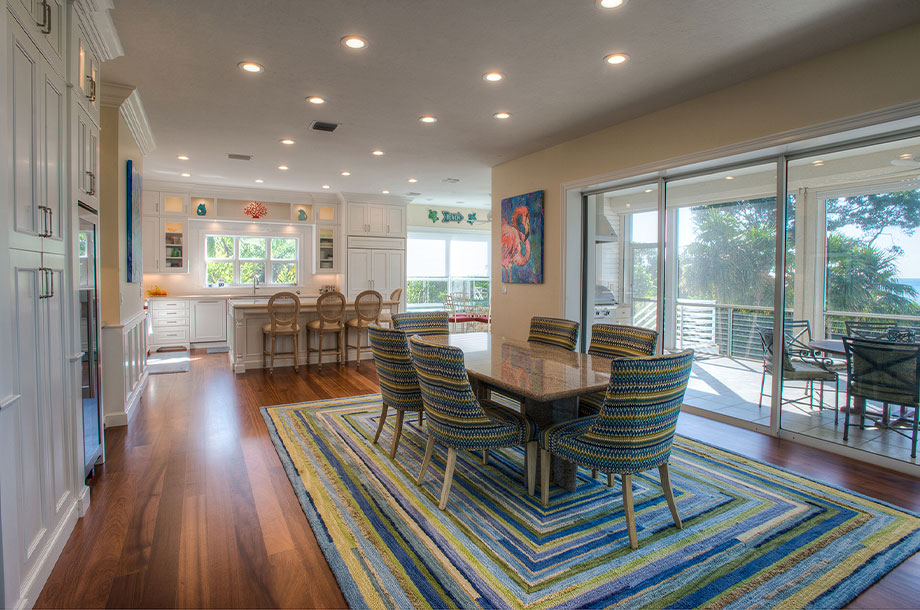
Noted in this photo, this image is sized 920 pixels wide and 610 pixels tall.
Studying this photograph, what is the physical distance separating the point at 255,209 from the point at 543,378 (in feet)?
24.8

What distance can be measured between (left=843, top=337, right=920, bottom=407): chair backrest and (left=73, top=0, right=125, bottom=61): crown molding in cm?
493

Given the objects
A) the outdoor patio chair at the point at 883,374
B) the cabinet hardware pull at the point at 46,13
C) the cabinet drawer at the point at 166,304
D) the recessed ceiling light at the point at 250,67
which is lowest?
the outdoor patio chair at the point at 883,374

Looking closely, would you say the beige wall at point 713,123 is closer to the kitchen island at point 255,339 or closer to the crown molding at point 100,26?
the kitchen island at point 255,339

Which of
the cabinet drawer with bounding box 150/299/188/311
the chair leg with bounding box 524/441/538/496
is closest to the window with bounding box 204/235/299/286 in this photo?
the cabinet drawer with bounding box 150/299/188/311

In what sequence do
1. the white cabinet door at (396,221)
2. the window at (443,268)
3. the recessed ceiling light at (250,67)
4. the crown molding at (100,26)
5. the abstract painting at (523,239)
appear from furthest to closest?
1. the window at (443,268)
2. the white cabinet door at (396,221)
3. the abstract painting at (523,239)
4. the recessed ceiling light at (250,67)
5. the crown molding at (100,26)

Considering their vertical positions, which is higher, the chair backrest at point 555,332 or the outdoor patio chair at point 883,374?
the chair backrest at point 555,332

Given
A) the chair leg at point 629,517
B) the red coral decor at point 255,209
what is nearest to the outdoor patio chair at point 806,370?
the chair leg at point 629,517

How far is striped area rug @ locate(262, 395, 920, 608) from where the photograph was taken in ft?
6.17

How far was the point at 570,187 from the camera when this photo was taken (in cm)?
519

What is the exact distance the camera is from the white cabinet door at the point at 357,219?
28.9 ft

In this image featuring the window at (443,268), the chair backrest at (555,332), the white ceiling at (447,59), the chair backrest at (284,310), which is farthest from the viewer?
the window at (443,268)

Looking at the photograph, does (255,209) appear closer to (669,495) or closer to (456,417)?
(456,417)

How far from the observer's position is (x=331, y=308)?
20.9 feet

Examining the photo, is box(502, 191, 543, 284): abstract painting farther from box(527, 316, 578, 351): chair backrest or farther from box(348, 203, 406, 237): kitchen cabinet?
box(348, 203, 406, 237): kitchen cabinet
